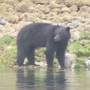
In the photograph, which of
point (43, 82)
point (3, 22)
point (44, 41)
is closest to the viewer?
point (43, 82)

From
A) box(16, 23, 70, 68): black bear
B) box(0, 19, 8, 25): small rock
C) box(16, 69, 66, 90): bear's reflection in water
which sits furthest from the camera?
box(0, 19, 8, 25): small rock

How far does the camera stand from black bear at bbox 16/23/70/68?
943 inches

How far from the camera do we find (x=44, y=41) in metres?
24.3

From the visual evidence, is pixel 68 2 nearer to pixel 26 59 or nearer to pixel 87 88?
pixel 26 59

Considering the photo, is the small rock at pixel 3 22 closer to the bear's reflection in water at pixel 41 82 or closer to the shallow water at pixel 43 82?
the shallow water at pixel 43 82

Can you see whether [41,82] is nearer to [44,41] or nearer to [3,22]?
[44,41]

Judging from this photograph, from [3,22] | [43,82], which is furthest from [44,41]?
[3,22]

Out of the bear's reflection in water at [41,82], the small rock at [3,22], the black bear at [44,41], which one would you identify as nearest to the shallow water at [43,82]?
the bear's reflection in water at [41,82]

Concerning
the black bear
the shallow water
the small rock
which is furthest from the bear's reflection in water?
the small rock

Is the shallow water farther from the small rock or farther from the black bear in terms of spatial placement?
the small rock

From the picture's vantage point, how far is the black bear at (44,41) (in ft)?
78.6

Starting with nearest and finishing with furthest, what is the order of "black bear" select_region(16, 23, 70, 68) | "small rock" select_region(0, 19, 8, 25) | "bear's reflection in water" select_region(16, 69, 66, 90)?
"bear's reflection in water" select_region(16, 69, 66, 90) < "black bear" select_region(16, 23, 70, 68) < "small rock" select_region(0, 19, 8, 25)

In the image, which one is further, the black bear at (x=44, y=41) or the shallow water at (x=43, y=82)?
the black bear at (x=44, y=41)

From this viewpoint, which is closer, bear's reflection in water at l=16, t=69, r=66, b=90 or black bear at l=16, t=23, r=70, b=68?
bear's reflection in water at l=16, t=69, r=66, b=90
